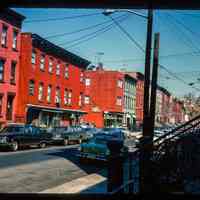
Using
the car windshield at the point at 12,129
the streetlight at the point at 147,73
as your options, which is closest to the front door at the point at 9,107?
the car windshield at the point at 12,129

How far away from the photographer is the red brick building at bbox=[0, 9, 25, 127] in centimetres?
2861

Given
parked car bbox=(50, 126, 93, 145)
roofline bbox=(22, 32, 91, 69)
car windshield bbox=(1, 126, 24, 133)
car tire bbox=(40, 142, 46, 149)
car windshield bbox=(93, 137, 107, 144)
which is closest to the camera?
car windshield bbox=(93, 137, 107, 144)

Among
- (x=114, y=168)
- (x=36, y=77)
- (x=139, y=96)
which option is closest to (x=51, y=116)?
(x=36, y=77)

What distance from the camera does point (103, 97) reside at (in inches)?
1986

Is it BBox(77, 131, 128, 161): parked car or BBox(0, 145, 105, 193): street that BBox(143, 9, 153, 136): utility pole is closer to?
BBox(0, 145, 105, 193): street

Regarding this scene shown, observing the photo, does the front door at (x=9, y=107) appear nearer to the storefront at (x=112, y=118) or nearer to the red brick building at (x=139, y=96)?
the red brick building at (x=139, y=96)

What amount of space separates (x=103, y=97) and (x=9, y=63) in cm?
2258

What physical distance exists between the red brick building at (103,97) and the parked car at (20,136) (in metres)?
24.4

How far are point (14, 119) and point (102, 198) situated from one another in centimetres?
2473

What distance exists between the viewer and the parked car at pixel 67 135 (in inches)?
1022

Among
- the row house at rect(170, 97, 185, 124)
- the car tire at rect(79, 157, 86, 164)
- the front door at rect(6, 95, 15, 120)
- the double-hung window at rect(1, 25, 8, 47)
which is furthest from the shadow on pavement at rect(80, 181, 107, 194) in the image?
the row house at rect(170, 97, 185, 124)

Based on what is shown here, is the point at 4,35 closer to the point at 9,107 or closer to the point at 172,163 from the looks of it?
the point at 9,107

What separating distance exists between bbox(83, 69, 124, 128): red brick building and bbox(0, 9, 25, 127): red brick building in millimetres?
17884
